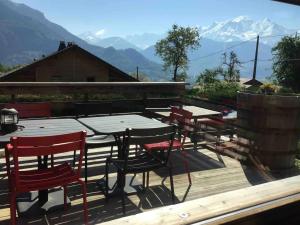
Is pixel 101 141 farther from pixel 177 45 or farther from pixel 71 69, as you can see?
pixel 177 45

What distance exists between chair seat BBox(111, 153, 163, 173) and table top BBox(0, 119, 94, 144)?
0.36 metres

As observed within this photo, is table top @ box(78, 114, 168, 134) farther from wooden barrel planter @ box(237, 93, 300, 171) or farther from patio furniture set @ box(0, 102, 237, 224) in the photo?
wooden barrel planter @ box(237, 93, 300, 171)

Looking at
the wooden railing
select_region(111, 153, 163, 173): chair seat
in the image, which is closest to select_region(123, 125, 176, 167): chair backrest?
select_region(111, 153, 163, 173): chair seat

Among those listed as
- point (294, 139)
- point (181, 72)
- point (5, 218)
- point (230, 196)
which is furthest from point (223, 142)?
point (181, 72)

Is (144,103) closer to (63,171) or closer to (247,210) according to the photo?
(63,171)

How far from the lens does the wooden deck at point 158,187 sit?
9.75 ft

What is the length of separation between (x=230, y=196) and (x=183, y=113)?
294 cm

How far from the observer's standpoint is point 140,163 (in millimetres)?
3094

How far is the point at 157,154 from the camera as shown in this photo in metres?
3.40

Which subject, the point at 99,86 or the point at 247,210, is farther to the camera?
the point at 99,86

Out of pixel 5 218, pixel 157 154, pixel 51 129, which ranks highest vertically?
pixel 51 129

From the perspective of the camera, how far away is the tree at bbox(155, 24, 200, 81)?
42.4 meters

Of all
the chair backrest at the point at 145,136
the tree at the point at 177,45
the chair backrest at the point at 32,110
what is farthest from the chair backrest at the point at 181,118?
the tree at the point at 177,45

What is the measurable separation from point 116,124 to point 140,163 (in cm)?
49
